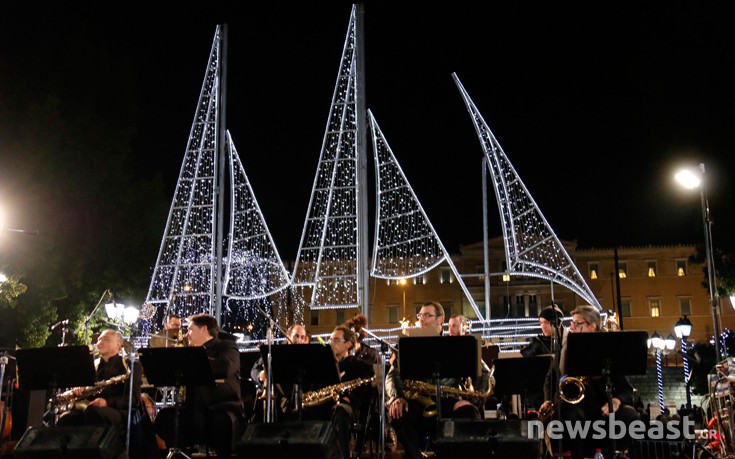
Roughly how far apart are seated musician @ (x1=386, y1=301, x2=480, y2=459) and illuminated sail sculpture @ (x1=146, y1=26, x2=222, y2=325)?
11916 millimetres

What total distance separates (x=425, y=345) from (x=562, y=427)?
184 centimetres

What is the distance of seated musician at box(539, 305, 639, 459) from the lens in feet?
28.3

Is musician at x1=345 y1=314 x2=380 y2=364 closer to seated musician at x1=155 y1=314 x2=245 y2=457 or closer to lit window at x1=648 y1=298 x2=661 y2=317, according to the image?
seated musician at x1=155 y1=314 x2=245 y2=457

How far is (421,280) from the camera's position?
72938mm

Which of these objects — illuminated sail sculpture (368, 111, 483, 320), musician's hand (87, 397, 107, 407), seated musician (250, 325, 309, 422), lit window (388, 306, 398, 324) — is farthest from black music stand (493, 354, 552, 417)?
lit window (388, 306, 398, 324)

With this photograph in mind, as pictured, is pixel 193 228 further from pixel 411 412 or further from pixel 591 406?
pixel 591 406

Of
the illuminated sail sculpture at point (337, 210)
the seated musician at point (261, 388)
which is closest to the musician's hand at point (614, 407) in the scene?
the seated musician at point (261, 388)

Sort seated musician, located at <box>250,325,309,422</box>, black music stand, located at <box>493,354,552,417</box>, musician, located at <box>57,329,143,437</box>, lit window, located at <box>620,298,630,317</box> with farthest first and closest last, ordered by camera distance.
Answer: lit window, located at <box>620,298,630,317</box> < seated musician, located at <box>250,325,309,422</box> < musician, located at <box>57,329,143,437</box> < black music stand, located at <box>493,354,552,417</box>

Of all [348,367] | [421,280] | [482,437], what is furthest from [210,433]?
[421,280]

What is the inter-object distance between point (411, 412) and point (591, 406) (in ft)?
7.21

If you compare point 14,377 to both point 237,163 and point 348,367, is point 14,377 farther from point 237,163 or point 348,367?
point 237,163

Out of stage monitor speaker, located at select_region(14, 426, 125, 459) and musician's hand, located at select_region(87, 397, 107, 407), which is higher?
musician's hand, located at select_region(87, 397, 107, 407)

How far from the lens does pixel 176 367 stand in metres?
8.72

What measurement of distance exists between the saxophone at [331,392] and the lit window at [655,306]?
64.6 m
